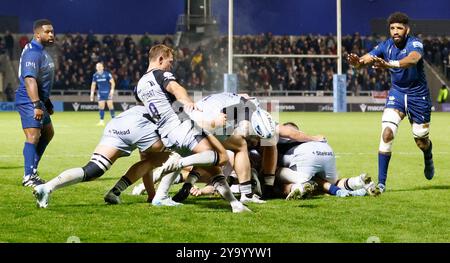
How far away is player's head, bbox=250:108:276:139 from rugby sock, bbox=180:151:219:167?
96 centimetres

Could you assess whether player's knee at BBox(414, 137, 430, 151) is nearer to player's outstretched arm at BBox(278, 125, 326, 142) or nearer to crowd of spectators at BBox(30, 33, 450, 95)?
player's outstretched arm at BBox(278, 125, 326, 142)

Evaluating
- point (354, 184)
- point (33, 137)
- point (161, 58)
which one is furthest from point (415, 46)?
point (33, 137)

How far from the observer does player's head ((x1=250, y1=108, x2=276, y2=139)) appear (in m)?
9.39

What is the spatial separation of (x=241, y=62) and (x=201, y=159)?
125ft

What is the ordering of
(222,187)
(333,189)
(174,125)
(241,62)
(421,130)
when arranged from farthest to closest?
(241,62) → (421,130) → (333,189) → (174,125) → (222,187)

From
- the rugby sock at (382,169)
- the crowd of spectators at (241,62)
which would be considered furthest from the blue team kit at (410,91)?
the crowd of spectators at (241,62)

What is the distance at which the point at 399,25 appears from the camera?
1105cm

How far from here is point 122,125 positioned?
30.5ft

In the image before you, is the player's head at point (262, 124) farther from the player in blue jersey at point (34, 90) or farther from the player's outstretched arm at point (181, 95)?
the player in blue jersey at point (34, 90)

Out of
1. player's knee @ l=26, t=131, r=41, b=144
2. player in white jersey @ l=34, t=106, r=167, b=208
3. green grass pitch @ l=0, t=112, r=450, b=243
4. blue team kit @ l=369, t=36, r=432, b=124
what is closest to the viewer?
green grass pitch @ l=0, t=112, r=450, b=243

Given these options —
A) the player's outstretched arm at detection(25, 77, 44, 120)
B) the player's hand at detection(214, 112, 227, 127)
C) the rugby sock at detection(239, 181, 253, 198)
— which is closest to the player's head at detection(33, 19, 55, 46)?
the player's outstretched arm at detection(25, 77, 44, 120)

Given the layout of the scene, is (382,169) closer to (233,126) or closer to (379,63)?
(379,63)

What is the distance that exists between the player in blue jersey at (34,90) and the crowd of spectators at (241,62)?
32.3m
